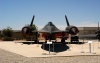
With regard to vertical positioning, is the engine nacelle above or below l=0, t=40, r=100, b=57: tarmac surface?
above

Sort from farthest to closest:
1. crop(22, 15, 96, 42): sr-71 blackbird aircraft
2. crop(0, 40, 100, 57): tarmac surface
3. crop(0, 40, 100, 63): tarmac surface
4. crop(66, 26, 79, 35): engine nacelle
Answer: crop(66, 26, 79, 35): engine nacelle < crop(22, 15, 96, 42): sr-71 blackbird aircraft < crop(0, 40, 100, 57): tarmac surface < crop(0, 40, 100, 63): tarmac surface

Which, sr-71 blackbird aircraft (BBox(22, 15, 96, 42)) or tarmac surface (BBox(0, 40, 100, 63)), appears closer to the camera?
tarmac surface (BBox(0, 40, 100, 63))

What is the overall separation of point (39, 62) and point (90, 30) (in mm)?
41133

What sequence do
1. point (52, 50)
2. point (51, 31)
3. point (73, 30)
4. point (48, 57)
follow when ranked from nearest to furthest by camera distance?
point (48, 57), point (52, 50), point (51, 31), point (73, 30)

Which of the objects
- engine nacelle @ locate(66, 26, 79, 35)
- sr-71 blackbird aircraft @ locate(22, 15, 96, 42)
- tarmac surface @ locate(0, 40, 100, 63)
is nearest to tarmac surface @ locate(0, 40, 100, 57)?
tarmac surface @ locate(0, 40, 100, 63)

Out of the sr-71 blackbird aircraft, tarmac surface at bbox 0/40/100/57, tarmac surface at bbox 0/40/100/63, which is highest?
the sr-71 blackbird aircraft

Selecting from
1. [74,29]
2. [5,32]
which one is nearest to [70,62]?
[74,29]

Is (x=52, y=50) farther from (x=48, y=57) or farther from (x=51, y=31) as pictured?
(x=48, y=57)

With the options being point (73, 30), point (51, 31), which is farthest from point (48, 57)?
point (73, 30)

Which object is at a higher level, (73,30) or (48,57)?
(73,30)

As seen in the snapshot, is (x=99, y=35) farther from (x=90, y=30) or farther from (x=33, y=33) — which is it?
(x=90, y=30)

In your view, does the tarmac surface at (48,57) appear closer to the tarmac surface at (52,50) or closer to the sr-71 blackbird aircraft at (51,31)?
the tarmac surface at (52,50)

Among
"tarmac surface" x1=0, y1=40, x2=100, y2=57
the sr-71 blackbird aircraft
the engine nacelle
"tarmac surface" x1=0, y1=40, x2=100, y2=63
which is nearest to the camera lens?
"tarmac surface" x1=0, y1=40, x2=100, y2=63

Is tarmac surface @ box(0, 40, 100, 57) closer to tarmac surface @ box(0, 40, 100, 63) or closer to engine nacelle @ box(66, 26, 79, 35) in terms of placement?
tarmac surface @ box(0, 40, 100, 63)
